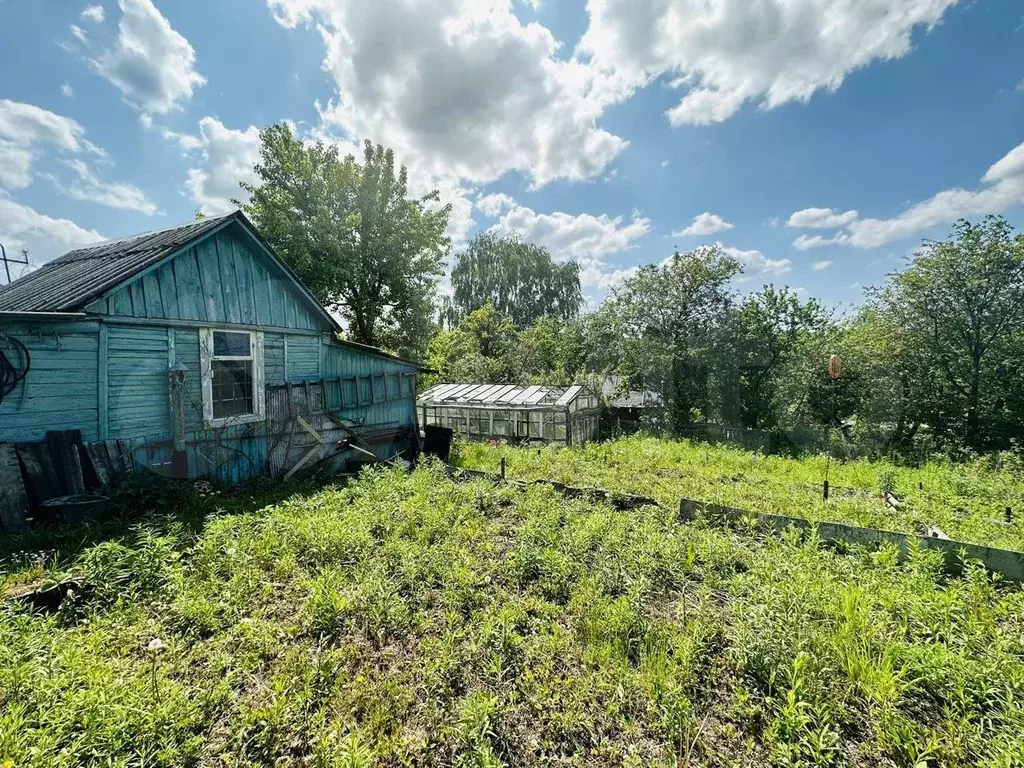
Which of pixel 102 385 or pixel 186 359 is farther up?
pixel 186 359

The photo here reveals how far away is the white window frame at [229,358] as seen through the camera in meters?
7.78

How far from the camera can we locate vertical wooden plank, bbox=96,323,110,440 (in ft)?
21.3

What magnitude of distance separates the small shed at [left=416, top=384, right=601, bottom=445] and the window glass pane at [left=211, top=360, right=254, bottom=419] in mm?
8641

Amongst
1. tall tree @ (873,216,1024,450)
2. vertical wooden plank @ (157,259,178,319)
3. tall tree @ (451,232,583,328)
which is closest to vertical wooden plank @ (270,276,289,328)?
vertical wooden plank @ (157,259,178,319)

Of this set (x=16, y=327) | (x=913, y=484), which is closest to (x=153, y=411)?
(x=16, y=327)

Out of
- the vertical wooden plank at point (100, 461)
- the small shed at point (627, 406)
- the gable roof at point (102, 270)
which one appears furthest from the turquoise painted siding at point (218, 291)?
the small shed at point (627, 406)

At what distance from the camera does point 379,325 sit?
17.5 m

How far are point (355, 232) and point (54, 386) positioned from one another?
1101 centimetres

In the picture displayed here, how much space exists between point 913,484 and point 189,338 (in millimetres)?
17148

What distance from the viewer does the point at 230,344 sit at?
8.34m

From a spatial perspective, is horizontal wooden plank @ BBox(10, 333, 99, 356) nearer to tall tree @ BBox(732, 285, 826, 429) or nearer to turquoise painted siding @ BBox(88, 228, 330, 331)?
turquoise painted siding @ BBox(88, 228, 330, 331)

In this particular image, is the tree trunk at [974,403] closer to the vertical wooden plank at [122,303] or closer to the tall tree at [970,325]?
the tall tree at [970,325]

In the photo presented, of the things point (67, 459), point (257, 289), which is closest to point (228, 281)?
point (257, 289)

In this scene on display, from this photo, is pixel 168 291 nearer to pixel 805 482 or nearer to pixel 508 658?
pixel 508 658
